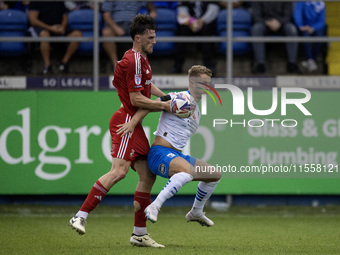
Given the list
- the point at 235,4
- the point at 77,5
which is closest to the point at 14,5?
the point at 77,5

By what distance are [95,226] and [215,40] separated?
12.6ft

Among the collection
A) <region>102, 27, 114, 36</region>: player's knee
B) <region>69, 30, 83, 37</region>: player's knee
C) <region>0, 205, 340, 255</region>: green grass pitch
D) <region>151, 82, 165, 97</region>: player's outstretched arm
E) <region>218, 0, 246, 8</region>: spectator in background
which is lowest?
<region>0, 205, 340, 255</region>: green grass pitch

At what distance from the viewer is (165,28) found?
11992 mm

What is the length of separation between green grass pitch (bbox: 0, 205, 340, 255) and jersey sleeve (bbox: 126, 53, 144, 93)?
1559mm

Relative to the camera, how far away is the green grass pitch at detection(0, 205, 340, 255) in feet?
23.0

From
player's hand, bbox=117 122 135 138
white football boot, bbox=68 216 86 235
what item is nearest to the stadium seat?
player's hand, bbox=117 122 135 138

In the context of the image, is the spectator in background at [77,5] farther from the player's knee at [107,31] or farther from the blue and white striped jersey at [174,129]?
the blue and white striped jersey at [174,129]

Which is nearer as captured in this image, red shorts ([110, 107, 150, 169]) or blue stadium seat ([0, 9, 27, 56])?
red shorts ([110, 107, 150, 169])

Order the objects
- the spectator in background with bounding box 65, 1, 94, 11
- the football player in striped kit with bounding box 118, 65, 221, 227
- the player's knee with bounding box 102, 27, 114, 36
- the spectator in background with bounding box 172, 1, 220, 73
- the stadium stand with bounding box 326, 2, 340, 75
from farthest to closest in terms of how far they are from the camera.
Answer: the stadium stand with bounding box 326, 2, 340, 75 → the spectator in background with bounding box 172, 1, 220, 73 → the spectator in background with bounding box 65, 1, 94, 11 → the player's knee with bounding box 102, 27, 114, 36 → the football player in striped kit with bounding box 118, 65, 221, 227

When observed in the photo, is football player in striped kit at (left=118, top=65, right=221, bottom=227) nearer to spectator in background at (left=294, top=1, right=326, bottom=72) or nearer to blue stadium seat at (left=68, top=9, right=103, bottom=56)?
blue stadium seat at (left=68, top=9, right=103, bottom=56)

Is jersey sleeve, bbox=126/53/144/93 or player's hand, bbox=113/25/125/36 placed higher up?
Answer: jersey sleeve, bbox=126/53/144/93

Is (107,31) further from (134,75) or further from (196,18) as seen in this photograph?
(134,75)

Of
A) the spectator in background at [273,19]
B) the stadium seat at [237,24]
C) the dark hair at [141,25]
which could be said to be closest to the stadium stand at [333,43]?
the spectator in background at [273,19]

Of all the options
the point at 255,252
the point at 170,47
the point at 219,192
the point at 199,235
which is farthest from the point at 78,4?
the point at 255,252
